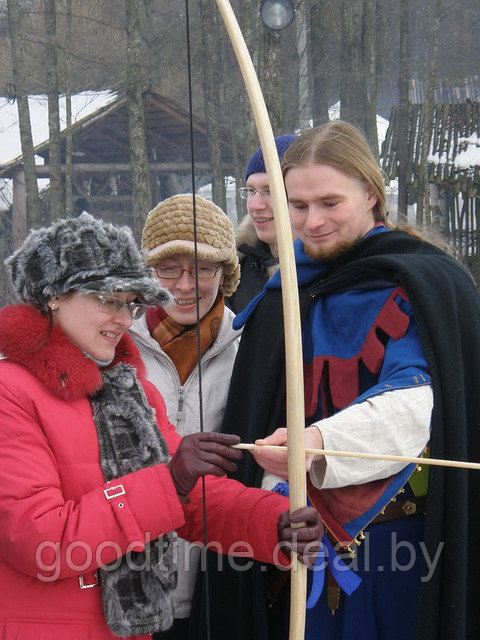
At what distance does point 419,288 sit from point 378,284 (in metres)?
0.11

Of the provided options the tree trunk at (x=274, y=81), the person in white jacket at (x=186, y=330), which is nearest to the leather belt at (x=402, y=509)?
the person in white jacket at (x=186, y=330)

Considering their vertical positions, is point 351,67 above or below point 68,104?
above

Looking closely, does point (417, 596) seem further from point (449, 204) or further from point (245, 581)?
point (449, 204)

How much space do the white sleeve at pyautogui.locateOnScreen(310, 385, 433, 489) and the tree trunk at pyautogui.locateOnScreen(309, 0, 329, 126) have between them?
530 inches

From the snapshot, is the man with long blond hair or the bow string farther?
the man with long blond hair

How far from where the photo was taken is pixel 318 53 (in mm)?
14594

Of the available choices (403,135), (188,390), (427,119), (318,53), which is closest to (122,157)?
(318,53)

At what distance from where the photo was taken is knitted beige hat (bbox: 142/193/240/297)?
216cm

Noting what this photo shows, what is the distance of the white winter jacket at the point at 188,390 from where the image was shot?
2127 millimetres

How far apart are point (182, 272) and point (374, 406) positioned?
83cm

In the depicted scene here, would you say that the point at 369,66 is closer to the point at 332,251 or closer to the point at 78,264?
the point at 332,251

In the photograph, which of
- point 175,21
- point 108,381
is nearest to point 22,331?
point 108,381

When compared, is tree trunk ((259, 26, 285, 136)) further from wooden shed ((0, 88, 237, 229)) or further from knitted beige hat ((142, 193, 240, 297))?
knitted beige hat ((142, 193, 240, 297))

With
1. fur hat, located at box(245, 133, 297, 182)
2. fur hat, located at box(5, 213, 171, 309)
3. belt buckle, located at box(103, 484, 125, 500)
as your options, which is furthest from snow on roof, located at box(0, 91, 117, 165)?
belt buckle, located at box(103, 484, 125, 500)
